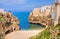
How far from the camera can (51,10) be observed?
5.86 m

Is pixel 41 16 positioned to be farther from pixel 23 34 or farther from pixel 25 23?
pixel 23 34

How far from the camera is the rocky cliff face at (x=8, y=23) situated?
5.91 m

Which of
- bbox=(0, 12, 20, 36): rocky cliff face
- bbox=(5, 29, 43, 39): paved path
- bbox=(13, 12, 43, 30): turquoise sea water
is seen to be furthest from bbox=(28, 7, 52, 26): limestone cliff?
bbox=(0, 12, 20, 36): rocky cliff face

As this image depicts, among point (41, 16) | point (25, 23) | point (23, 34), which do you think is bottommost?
point (23, 34)

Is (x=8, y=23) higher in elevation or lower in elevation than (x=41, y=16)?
lower

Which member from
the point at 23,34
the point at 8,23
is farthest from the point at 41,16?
the point at 8,23

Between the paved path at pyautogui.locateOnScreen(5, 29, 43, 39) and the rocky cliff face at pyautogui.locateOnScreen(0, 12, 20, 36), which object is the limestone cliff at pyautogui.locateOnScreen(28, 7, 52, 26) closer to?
the paved path at pyautogui.locateOnScreen(5, 29, 43, 39)

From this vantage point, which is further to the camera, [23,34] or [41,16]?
[41,16]

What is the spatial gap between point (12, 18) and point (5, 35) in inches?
18.4

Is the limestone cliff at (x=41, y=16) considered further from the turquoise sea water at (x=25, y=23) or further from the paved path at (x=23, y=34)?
the paved path at (x=23, y=34)

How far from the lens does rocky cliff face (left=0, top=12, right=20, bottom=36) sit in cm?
591

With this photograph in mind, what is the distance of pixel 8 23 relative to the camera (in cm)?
597

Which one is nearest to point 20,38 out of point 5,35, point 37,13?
point 5,35

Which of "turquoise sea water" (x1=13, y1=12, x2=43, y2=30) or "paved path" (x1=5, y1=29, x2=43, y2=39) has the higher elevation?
"turquoise sea water" (x1=13, y1=12, x2=43, y2=30)
